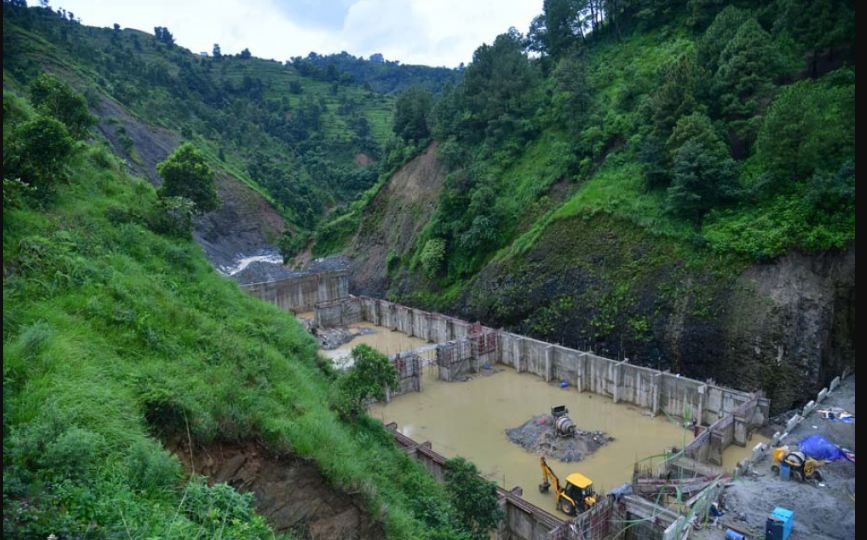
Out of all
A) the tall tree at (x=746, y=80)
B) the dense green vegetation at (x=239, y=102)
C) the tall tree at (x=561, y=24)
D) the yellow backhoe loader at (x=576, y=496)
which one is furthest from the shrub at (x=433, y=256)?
the tall tree at (x=561, y=24)

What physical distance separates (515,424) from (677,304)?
33.7 feet

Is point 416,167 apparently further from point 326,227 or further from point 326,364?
point 326,364

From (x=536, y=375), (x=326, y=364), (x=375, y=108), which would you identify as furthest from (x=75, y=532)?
(x=375, y=108)

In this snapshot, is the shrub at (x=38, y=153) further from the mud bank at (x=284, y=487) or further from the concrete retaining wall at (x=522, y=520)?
the concrete retaining wall at (x=522, y=520)

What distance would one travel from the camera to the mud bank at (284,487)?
8117 millimetres

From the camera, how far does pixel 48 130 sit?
13938mm

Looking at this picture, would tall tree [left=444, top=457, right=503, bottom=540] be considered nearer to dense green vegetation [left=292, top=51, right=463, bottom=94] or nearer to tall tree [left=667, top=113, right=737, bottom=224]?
tall tree [left=667, top=113, right=737, bottom=224]

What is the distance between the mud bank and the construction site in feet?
23.9

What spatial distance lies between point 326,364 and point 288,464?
8.21m

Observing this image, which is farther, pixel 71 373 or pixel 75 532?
pixel 71 373

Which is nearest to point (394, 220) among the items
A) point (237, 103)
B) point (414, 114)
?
point (414, 114)

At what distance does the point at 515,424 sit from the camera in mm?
23828

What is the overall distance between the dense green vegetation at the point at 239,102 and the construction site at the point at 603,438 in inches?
1259

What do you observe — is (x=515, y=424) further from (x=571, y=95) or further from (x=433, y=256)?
(x=571, y=95)
